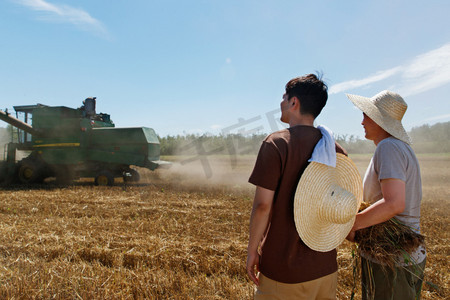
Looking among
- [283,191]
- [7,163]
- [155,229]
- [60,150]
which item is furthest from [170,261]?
[7,163]

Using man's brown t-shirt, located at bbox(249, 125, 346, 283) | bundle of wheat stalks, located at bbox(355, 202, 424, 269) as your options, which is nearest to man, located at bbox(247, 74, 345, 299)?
man's brown t-shirt, located at bbox(249, 125, 346, 283)

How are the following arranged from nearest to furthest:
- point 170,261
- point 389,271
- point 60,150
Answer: point 389,271 → point 170,261 → point 60,150

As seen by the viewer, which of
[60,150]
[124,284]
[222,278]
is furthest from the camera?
[60,150]

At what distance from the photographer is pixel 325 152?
1.64m

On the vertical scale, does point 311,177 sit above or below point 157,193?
above

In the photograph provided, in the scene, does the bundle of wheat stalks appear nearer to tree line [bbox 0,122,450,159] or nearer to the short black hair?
the short black hair

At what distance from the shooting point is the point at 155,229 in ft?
17.1

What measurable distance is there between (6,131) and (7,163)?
217 centimetres

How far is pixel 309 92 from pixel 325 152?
37 centimetres

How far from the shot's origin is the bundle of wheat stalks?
186 centimetres

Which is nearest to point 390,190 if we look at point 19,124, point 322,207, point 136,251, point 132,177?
point 322,207

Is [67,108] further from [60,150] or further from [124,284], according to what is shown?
[124,284]

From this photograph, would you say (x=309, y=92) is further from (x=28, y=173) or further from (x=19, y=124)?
(x=19, y=124)

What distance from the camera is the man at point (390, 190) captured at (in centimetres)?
169
